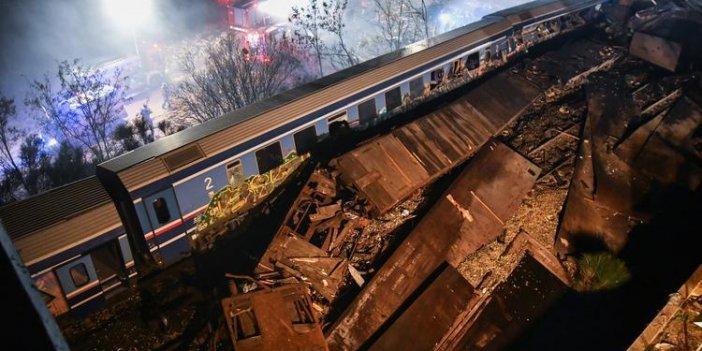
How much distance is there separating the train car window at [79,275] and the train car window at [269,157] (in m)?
5.91

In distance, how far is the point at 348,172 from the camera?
12.9 m

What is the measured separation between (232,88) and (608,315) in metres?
31.5

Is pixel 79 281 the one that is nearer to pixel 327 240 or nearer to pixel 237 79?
pixel 327 240

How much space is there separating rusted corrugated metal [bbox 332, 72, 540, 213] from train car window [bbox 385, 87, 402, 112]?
8.22ft

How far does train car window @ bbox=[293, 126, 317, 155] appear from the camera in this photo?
14.8 metres

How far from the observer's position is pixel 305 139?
15055 mm

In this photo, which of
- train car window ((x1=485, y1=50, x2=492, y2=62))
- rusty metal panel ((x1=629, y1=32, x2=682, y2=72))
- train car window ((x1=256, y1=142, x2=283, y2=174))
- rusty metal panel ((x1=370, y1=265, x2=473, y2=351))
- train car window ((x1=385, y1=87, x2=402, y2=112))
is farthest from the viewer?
train car window ((x1=485, y1=50, x2=492, y2=62))

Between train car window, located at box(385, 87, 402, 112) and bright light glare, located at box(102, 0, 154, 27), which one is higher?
bright light glare, located at box(102, 0, 154, 27)

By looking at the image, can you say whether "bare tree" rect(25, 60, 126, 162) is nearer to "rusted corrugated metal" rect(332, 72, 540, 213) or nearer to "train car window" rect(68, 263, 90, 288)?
"train car window" rect(68, 263, 90, 288)

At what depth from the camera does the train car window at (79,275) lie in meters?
10.7

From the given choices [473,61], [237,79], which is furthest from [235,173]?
[237,79]

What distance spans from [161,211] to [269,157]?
4.01 m

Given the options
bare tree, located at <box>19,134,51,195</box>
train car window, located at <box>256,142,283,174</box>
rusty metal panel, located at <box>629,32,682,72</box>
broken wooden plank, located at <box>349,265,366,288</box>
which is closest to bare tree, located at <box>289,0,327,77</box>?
bare tree, located at <box>19,134,51,195</box>

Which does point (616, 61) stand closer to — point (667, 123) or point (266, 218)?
point (667, 123)
